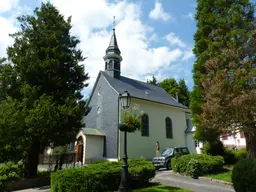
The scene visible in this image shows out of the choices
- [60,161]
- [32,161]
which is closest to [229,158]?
[60,161]

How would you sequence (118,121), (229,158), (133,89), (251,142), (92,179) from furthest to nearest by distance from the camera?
(133,89)
(118,121)
(229,158)
(251,142)
(92,179)

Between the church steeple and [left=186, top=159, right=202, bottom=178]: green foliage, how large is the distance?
17298 millimetres

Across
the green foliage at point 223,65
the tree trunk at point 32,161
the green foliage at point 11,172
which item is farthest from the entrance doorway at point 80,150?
the green foliage at point 223,65

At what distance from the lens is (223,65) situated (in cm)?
1312

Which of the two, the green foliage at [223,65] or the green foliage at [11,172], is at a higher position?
the green foliage at [223,65]

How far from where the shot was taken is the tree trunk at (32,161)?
12.4 meters

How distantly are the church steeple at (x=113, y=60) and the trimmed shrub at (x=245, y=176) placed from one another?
2179 centimetres

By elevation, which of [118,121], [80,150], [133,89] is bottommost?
[80,150]

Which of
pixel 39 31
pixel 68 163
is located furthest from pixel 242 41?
pixel 68 163

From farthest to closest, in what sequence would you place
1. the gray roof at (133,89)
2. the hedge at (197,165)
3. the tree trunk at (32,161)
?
the gray roof at (133,89) → the tree trunk at (32,161) → the hedge at (197,165)

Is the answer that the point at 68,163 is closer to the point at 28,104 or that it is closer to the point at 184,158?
the point at 28,104

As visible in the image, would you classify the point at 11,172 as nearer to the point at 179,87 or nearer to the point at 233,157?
the point at 233,157

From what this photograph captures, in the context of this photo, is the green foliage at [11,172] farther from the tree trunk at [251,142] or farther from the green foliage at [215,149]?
the tree trunk at [251,142]

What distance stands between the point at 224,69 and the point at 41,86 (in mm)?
11324
